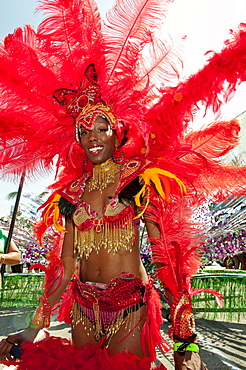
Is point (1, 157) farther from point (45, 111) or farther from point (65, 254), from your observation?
point (65, 254)

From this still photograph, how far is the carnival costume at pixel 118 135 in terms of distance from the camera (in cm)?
194

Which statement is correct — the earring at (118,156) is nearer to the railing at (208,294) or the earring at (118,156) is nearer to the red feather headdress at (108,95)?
the red feather headdress at (108,95)

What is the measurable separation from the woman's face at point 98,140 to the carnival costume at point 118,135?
0.20ft

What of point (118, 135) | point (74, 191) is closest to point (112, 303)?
point (74, 191)

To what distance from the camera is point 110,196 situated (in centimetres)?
218

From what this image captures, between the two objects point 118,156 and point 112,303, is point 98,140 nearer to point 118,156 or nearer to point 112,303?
point 118,156

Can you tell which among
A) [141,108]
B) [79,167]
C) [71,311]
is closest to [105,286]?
[71,311]

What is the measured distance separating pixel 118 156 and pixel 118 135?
176 mm

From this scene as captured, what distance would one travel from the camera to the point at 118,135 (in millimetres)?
2480

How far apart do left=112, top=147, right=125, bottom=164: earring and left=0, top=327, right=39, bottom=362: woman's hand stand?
1.22m

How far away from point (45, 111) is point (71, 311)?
1502mm

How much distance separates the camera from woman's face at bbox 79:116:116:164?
228cm

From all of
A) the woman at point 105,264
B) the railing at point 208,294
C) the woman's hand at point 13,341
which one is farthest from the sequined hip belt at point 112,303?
the railing at point 208,294

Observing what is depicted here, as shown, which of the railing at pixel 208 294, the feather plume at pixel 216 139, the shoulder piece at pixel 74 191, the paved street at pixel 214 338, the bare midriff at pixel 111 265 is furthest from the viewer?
the railing at pixel 208 294
